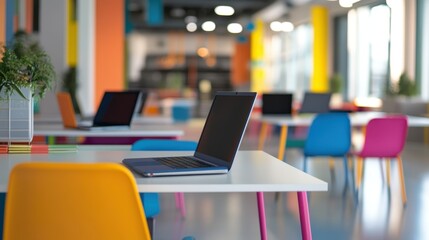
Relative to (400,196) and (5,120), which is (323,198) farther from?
(5,120)

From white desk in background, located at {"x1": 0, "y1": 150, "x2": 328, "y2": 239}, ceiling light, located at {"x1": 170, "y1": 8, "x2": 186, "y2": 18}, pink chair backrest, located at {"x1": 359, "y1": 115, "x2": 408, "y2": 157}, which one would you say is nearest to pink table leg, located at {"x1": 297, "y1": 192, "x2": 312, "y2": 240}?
white desk in background, located at {"x1": 0, "y1": 150, "x2": 328, "y2": 239}

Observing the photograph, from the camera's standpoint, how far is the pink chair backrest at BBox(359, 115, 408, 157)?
5.09m

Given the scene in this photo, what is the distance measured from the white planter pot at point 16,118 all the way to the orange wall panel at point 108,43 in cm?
910

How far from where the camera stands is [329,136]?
5.44 metres

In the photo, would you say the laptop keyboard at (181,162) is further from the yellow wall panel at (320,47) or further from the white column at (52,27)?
the yellow wall panel at (320,47)

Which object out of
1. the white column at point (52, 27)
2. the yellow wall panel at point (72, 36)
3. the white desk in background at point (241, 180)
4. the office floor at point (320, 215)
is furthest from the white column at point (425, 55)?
the white desk in background at point (241, 180)

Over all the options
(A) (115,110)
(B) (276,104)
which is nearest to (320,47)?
(B) (276,104)

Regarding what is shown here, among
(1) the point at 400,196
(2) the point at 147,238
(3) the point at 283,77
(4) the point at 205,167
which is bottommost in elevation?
(1) the point at 400,196

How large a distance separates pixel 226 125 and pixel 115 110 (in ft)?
7.02

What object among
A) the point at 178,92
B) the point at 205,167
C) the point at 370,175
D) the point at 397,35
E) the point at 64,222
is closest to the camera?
the point at 64,222

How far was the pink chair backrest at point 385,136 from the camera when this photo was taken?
5.09 meters

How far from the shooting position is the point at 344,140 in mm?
5473

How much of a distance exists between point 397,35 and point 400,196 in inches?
335

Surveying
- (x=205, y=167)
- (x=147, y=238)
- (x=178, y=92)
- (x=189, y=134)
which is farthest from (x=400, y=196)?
(x=178, y=92)
